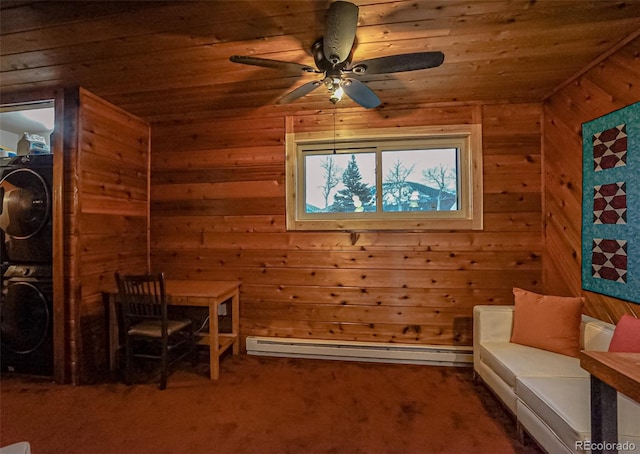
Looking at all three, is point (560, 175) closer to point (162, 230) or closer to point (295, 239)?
point (295, 239)

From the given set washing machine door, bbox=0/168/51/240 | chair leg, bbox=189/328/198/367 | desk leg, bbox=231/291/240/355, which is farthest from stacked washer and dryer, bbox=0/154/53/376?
desk leg, bbox=231/291/240/355

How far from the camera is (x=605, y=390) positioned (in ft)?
3.65

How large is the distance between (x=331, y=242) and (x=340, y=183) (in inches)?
24.7

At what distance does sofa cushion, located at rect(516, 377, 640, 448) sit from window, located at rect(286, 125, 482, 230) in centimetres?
141

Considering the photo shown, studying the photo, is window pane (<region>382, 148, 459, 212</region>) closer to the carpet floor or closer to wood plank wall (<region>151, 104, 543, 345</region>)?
wood plank wall (<region>151, 104, 543, 345</region>)

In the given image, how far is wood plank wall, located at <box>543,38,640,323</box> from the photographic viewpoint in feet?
6.22

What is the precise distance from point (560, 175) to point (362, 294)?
2022 mm

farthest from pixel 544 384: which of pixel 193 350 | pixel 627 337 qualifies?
pixel 193 350

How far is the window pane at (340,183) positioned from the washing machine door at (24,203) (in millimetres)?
2241

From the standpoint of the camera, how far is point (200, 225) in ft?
10.2

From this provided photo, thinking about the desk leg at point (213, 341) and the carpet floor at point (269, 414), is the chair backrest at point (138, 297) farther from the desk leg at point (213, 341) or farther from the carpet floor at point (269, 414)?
the carpet floor at point (269, 414)

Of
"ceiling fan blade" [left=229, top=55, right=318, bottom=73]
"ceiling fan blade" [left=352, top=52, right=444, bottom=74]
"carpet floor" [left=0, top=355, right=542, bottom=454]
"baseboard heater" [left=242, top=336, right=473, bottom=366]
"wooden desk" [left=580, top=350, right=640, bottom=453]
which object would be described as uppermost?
"ceiling fan blade" [left=229, top=55, right=318, bottom=73]

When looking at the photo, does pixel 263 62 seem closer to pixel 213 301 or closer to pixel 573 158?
pixel 213 301

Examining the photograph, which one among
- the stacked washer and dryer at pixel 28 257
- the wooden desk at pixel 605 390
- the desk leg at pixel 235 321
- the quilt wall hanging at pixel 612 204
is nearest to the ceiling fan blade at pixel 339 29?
the wooden desk at pixel 605 390
